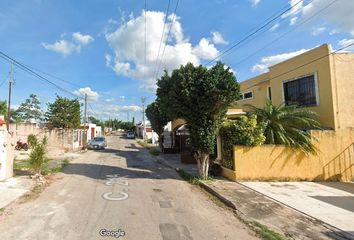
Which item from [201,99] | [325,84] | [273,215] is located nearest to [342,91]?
[325,84]

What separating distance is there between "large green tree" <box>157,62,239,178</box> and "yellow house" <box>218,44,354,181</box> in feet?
5.06

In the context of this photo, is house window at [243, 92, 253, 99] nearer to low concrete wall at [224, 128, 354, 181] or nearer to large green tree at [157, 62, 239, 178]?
low concrete wall at [224, 128, 354, 181]

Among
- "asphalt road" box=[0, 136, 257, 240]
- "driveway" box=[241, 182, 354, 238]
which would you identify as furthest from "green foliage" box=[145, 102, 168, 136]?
"driveway" box=[241, 182, 354, 238]

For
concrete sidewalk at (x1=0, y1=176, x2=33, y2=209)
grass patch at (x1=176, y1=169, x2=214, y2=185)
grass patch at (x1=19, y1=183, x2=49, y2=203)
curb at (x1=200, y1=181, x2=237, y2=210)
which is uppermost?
concrete sidewalk at (x1=0, y1=176, x2=33, y2=209)

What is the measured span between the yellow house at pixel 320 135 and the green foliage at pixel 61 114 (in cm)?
3097

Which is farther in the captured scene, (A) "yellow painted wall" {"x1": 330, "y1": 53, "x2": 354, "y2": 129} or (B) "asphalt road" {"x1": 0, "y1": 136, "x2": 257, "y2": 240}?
(A) "yellow painted wall" {"x1": 330, "y1": 53, "x2": 354, "y2": 129}

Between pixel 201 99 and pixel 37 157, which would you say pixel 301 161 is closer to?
pixel 201 99

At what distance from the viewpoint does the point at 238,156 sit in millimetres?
12672

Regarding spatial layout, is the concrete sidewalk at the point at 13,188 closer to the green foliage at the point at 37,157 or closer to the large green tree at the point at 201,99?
the green foliage at the point at 37,157

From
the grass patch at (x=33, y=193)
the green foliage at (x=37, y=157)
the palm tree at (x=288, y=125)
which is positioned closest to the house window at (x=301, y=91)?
the palm tree at (x=288, y=125)

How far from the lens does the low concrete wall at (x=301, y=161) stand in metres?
12.7

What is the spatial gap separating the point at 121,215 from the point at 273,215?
421cm

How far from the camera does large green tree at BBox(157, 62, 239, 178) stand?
12.1 m

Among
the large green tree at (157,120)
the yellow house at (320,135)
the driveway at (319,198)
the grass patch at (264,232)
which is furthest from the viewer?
the large green tree at (157,120)
